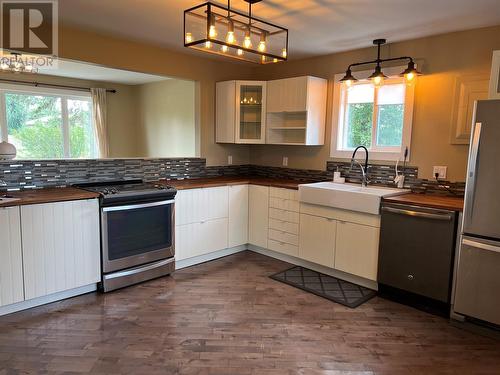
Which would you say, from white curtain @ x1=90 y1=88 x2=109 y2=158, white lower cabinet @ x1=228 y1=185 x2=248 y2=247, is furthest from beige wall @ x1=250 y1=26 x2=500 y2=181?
white curtain @ x1=90 y1=88 x2=109 y2=158

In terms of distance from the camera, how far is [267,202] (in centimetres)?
404

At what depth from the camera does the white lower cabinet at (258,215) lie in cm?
407

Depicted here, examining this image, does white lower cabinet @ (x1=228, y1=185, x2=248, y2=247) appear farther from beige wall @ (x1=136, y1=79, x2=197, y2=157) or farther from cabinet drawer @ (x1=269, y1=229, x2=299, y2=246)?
beige wall @ (x1=136, y1=79, x2=197, y2=157)

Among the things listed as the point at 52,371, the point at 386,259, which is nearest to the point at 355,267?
the point at 386,259

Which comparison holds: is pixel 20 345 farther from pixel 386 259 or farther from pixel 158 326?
pixel 386 259

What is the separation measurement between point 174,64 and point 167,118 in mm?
2443

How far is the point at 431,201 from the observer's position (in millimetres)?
2904

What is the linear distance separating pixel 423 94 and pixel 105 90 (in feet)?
18.3

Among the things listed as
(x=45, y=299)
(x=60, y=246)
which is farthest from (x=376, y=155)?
(x=45, y=299)

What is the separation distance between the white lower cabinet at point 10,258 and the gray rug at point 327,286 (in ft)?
7.06

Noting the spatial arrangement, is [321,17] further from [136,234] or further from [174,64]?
[136,234]

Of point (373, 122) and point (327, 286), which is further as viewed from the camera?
point (373, 122)

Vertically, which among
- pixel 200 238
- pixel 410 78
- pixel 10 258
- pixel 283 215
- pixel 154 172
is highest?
pixel 410 78

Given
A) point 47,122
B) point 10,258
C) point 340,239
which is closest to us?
point 10,258
